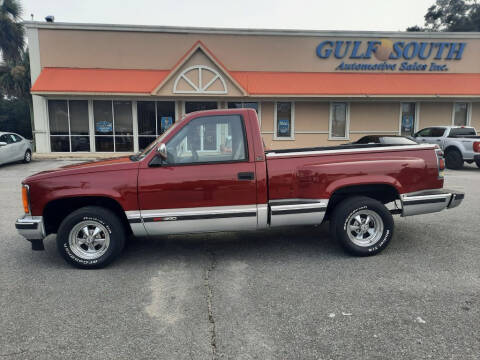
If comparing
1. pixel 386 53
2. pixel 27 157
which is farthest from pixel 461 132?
pixel 27 157

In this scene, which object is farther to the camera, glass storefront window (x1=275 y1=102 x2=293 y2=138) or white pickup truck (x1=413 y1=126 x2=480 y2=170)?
glass storefront window (x1=275 y1=102 x2=293 y2=138)

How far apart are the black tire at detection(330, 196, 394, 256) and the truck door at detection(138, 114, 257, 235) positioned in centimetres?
110

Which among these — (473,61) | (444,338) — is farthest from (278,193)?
(473,61)

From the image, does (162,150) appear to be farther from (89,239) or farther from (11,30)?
(11,30)

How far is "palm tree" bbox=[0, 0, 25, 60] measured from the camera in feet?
82.9

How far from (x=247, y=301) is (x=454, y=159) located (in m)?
13.6

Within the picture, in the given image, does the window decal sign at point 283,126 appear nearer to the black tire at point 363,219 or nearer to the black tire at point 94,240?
the black tire at point 363,219

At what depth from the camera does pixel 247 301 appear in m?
3.55

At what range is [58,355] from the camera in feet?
9.02

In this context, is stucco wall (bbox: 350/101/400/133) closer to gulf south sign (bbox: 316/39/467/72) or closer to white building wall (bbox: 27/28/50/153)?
gulf south sign (bbox: 316/39/467/72)

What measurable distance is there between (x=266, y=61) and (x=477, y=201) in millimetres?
12920

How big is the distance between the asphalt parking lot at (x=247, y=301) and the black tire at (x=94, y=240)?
0.16 metres

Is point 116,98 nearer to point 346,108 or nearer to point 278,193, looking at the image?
point 346,108

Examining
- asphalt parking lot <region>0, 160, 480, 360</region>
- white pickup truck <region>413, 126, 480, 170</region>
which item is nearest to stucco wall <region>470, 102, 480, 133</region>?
white pickup truck <region>413, 126, 480, 170</region>
